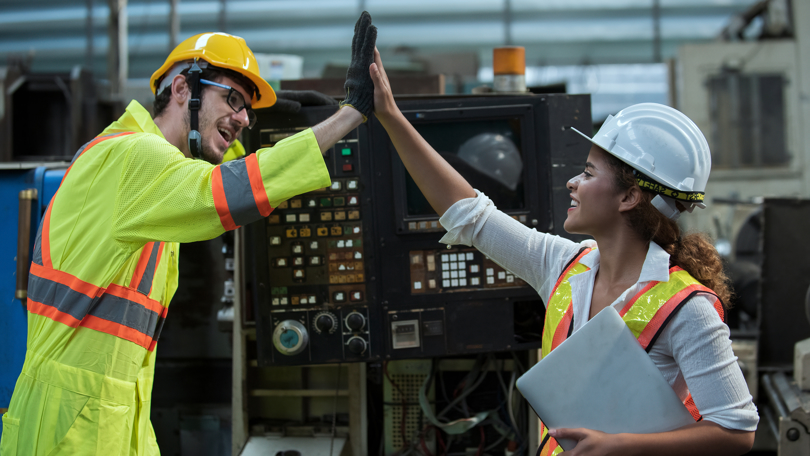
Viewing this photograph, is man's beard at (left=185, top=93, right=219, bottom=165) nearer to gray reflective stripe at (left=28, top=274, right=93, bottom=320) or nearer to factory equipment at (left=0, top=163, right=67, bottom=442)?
gray reflective stripe at (left=28, top=274, right=93, bottom=320)

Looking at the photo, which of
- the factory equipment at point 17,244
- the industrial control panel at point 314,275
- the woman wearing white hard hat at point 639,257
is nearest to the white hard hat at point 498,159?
the industrial control panel at point 314,275

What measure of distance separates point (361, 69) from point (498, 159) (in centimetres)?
64

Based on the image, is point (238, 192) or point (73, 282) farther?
point (73, 282)

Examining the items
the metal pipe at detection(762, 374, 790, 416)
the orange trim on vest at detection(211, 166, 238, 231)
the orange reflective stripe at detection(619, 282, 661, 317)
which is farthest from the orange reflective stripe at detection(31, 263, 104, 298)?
the metal pipe at detection(762, 374, 790, 416)

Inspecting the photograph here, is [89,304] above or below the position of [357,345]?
above

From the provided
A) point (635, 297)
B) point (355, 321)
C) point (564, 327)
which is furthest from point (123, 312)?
point (635, 297)

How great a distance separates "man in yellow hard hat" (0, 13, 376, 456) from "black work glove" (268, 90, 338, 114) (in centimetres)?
34

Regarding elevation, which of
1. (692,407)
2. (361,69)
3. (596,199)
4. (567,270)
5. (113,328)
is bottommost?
(692,407)

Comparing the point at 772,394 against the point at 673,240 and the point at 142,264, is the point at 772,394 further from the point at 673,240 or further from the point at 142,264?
the point at 142,264

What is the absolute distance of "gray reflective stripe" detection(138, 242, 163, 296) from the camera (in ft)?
4.33

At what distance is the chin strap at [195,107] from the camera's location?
54.4 inches

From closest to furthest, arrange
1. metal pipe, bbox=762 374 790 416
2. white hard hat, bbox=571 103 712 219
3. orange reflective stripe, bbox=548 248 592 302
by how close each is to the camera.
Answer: white hard hat, bbox=571 103 712 219 → orange reflective stripe, bbox=548 248 592 302 → metal pipe, bbox=762 374 790 416

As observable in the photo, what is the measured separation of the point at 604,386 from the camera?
3.26 ft

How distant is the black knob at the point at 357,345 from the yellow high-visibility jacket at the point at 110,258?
0.55 meters
